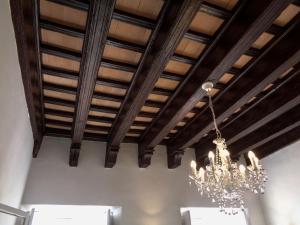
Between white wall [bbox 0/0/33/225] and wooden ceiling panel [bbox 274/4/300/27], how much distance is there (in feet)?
6.89

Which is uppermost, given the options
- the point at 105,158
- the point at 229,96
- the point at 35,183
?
the point at 229,96

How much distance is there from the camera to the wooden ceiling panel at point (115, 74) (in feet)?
8.21

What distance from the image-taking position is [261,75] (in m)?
2.36

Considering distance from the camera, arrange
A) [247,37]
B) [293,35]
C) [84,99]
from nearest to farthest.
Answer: [247,37]
[293,35]
[84,99]

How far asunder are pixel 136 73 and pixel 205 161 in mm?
2619

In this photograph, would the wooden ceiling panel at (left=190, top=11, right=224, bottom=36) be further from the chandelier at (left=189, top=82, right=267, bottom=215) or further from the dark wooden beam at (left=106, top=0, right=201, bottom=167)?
the chandelier at (left=189, top=82, right=267, bottom=215)

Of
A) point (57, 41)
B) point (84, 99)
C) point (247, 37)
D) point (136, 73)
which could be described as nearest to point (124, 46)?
point (136, 73)

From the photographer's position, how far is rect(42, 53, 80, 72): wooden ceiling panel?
2301mm

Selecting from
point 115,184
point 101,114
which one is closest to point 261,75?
point 101,114

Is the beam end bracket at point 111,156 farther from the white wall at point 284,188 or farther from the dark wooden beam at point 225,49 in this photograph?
the white wall at point 284,188

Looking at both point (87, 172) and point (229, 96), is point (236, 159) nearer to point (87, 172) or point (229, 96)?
point (229, 96)

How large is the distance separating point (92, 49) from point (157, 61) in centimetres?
56

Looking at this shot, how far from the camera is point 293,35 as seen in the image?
205cm

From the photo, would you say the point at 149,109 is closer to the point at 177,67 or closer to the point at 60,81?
the point at 177,67
